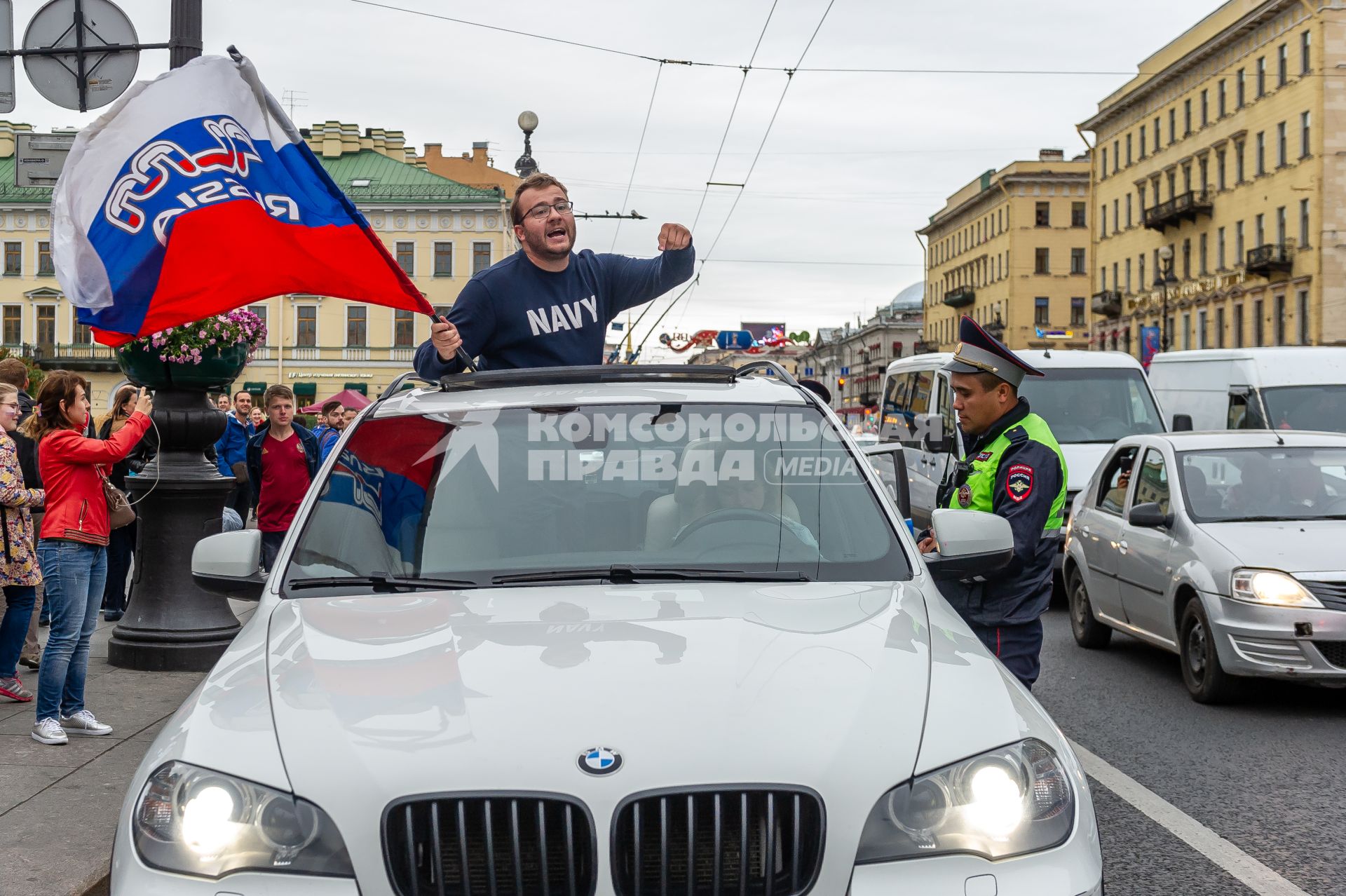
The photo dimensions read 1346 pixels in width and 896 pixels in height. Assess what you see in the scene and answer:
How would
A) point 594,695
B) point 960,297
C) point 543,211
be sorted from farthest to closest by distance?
1. point 960,297
2. point 543,211
3. point 594,695

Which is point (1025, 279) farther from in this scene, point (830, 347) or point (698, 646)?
point (698, 646)

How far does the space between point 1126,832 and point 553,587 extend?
304 centimetres

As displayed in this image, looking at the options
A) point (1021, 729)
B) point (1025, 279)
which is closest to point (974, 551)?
point (1021, 729)

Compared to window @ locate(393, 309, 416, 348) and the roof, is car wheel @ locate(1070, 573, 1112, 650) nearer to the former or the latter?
the roof

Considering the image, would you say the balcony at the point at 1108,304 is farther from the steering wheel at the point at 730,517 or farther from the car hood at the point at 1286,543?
the steering wheel at the point at 730,517

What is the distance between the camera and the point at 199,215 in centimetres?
612

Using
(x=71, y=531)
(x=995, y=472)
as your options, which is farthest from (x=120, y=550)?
(x=995, y=472)

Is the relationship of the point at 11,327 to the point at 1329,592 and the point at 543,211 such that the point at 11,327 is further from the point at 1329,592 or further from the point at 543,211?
the point at 543,211

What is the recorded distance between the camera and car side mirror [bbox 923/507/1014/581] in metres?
4.21

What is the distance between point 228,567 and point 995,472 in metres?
2.60

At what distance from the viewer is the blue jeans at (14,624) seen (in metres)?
8.07

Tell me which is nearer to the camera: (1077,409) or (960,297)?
(1077,409)

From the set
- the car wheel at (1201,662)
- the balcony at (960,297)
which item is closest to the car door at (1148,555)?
the car wheel at (1201,662)

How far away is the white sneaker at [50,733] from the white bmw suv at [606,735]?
342 cm
